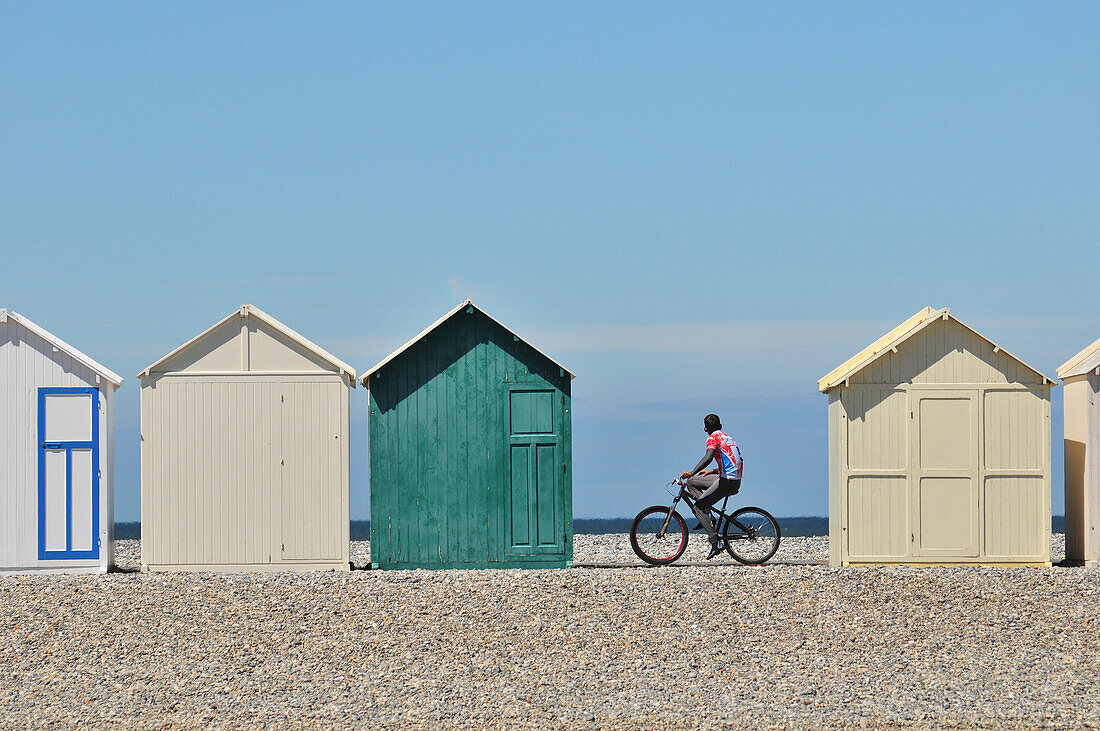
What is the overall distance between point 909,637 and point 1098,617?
6.80 feet

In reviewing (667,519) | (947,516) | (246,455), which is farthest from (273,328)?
(947,516)

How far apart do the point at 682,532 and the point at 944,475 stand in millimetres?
3007

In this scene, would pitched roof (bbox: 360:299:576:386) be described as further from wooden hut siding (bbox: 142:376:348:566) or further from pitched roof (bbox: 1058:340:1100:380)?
pitched roof (bbox: 1058:340:1100:380)

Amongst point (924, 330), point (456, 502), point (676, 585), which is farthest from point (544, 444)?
point (924, 330)

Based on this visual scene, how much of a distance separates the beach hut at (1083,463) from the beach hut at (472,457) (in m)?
5.99

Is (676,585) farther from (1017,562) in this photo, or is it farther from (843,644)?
(1017,562)

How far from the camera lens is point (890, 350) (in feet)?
49.0

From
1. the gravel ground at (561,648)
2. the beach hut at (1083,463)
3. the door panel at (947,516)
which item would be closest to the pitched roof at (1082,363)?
the beach hut at (1083,463)

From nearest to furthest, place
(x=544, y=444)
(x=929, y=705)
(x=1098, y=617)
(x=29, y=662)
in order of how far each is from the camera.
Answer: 1. (x=929, y=705)
2. (x=29, y=662)
3. (x=1098, y=617)
4. (x=544, y=444)

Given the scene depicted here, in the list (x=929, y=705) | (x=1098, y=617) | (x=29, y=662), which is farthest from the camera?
(x=1098, y=617)

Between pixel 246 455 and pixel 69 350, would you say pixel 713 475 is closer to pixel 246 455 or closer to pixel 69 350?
pixel 246 455

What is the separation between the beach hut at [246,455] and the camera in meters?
14.9

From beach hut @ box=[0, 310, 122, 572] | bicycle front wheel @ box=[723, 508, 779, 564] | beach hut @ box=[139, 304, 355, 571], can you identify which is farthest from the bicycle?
beach hut @ box=[0, 310, 122, 572]

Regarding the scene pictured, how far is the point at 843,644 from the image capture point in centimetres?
1212
